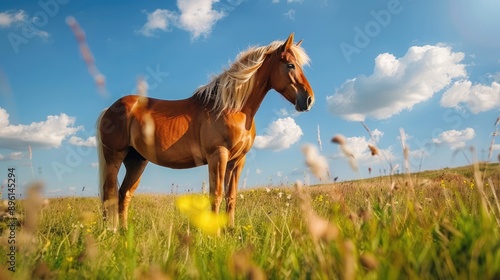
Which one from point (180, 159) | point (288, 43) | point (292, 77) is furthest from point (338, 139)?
Result: point (180, 159)

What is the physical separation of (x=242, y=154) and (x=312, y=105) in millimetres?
1320

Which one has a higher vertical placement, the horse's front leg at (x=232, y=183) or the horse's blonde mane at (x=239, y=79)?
the horse's blonde mane at (x=239, y=79)

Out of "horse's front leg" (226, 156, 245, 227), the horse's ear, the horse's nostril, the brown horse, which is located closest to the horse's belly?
the brown horse

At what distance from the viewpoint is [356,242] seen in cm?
219

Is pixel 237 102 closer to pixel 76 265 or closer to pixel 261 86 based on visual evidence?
pixel 261 86

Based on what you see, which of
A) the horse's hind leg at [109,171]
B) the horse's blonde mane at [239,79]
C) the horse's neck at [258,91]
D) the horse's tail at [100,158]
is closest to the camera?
the horse's blonde mane at [239,79]

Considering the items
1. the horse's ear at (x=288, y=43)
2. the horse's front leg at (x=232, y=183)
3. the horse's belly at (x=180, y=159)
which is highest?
the horse's ear at (x=288, y=43)

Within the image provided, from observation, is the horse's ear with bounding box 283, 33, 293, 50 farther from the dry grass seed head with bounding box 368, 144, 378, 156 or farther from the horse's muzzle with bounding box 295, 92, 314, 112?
the dry grass seed head with bounding box 368, 144, 378, 156

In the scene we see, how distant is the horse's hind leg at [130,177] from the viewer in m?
6.30

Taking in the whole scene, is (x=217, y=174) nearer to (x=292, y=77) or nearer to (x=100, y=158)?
(x=292, y=77)

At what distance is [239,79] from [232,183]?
1.64 m

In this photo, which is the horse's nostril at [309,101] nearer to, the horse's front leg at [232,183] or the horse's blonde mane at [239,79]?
the horse's blonde mane at [239,79]

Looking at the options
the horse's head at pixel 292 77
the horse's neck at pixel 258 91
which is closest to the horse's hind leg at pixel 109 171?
the horse's neck at pixel 258 91

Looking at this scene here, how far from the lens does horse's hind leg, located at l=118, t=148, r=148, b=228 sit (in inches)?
248
